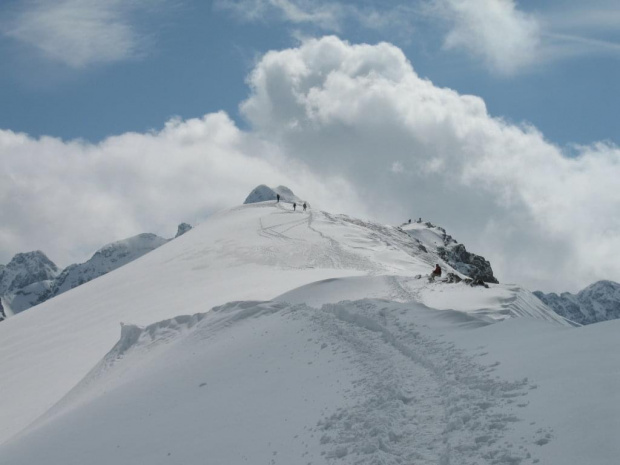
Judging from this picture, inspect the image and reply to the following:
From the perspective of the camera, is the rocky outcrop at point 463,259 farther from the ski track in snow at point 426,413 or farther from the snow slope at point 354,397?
the ski track in snow at point 426,413

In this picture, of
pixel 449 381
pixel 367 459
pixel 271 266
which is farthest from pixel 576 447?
pixel 271 266

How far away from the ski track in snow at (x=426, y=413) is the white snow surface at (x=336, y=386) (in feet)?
0.13

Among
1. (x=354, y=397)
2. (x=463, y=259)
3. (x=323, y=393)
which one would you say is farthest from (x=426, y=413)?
(x=463, y=259)

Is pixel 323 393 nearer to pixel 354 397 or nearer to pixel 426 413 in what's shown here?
pixel 354 397

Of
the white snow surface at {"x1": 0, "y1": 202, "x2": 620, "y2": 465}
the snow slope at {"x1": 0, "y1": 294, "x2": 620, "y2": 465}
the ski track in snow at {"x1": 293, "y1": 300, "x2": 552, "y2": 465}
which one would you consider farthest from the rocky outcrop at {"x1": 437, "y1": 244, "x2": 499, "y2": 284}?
the ski track in snow at {"x1": 293, "y1": 300, "x2": 552, "y2": 465}

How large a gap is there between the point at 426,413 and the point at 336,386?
359 centimetres

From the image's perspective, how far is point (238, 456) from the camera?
42.0ft

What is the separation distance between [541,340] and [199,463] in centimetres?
867

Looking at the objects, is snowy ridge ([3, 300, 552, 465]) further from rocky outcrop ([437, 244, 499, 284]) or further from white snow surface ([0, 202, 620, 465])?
rocky outcrop ([437, 244, 499, 284])

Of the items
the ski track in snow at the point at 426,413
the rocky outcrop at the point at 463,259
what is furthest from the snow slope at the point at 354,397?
the rocky outcrop at the point at 463,259

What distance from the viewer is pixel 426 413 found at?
11922 mm

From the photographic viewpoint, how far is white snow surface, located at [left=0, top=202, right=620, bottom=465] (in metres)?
10.6

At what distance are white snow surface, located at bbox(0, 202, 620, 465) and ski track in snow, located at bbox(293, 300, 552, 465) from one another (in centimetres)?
4

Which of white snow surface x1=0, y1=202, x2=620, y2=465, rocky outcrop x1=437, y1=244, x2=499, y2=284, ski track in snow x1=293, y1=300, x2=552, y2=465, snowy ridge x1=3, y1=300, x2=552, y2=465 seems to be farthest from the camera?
rocky outcrop x1=437, y1=244, x2=499, y2=284
